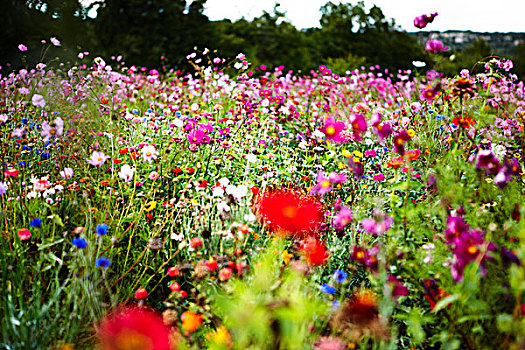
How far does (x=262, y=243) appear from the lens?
7.58 ft

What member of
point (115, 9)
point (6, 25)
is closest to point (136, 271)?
point (6, 25)

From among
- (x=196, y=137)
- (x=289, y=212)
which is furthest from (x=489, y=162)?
(x=196, y=137)

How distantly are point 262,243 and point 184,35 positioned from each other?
10216 millimetres

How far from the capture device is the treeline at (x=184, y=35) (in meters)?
9.66

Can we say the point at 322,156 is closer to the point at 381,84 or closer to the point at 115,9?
the point at 381,84

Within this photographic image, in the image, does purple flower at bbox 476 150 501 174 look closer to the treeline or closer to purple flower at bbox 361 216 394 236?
purple flower at bbox 361 216 394 236

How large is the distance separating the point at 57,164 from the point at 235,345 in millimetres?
2241

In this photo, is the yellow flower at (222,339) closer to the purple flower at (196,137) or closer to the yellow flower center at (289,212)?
the yellow flower center at (289,212)

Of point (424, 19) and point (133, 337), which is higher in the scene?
point (424, 19)

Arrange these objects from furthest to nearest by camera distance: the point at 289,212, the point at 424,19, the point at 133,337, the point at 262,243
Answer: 1. the point at 262,243
2. the point at 424,19
3. the point at 289,212
4. the point at 133,337

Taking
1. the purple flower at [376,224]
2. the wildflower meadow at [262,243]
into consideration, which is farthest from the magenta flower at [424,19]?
the purple flower at [376,224]

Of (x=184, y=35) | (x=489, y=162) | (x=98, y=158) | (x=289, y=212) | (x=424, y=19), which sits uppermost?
(x=184, y=35)

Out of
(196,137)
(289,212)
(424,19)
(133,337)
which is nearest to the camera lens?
(133,337)

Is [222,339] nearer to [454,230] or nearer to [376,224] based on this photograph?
[376,224]
